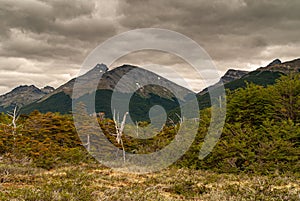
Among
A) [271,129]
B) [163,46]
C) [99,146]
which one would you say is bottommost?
[99,146]

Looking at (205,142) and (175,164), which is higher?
(205,142)

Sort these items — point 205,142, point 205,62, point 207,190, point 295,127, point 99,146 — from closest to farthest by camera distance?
point 207,190 < point 205,62 < point 295,127 < point 205,142 < point 99,146

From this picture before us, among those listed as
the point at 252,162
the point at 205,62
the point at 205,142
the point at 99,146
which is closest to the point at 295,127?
the point at 252,162

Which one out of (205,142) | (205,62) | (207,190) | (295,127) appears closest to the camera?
(207,190)

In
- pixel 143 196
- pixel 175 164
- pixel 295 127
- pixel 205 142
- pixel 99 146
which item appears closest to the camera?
pixel 143 196

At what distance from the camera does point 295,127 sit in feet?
71.8

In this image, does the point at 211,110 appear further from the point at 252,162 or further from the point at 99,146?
the point at 99,146

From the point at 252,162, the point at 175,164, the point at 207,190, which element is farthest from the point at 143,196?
the point at 175,164

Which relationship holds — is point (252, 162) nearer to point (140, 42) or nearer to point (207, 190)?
point (207, 190)

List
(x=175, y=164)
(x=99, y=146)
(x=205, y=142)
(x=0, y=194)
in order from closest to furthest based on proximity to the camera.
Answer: (x=0, y=194)
(x=205, y=142)
(x=175, y=164)
(x=99, y=146)

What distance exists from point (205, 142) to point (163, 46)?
36.9 ft

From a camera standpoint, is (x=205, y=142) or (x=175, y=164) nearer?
(x=205, y=142)

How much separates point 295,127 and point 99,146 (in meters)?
32.8

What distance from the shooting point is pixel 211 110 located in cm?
2842
